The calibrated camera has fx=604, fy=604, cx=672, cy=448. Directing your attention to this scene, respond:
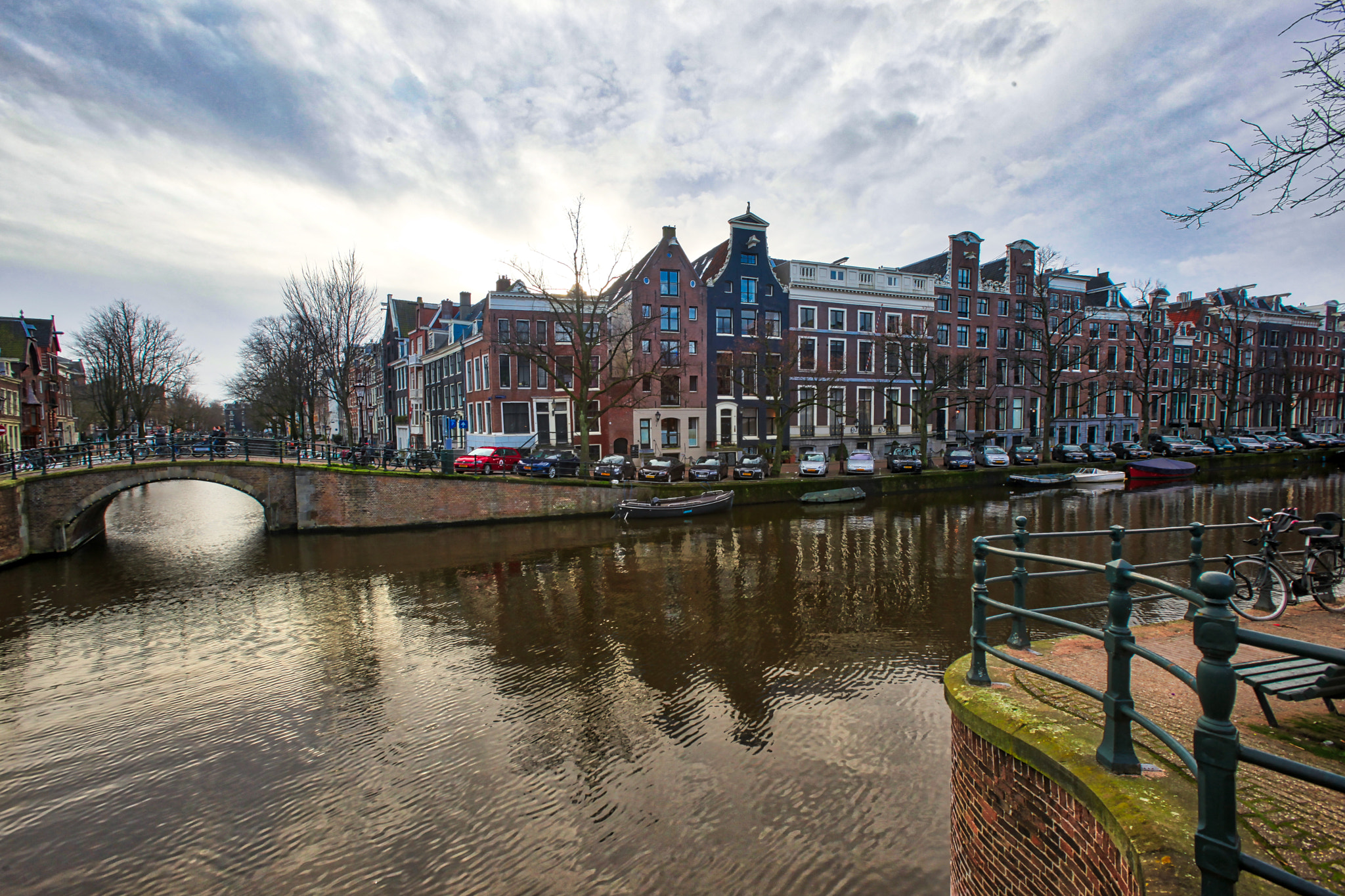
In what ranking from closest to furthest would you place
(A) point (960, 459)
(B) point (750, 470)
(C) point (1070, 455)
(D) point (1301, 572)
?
(D) point (1301, 572) < (B) point (750, 470) < (A) point (960, 459) < (C) point (1070, 455)

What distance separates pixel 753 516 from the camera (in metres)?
24.7

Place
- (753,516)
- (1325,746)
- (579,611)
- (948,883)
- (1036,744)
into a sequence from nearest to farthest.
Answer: (1036,744)
(1325,746)
(948,883)
(579,611)
(753,516)

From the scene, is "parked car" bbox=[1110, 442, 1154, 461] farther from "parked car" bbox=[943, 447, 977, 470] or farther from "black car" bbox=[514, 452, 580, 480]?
"black car" bbox=[514, 452, 580, 480]

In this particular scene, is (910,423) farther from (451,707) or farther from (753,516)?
(451,707)

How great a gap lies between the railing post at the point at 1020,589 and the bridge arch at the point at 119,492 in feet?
82.0

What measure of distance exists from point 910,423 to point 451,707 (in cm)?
4229

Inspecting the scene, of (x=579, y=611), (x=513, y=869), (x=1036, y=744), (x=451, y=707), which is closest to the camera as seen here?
(x=1036, y=744)

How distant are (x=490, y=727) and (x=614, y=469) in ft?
66.9

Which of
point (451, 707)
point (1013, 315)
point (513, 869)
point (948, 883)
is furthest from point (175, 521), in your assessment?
point (1013, 315)

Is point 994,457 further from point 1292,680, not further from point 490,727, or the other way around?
point 1292,680

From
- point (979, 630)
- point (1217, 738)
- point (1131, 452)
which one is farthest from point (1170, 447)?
point (1217, 738)

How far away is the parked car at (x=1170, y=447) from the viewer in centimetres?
4269

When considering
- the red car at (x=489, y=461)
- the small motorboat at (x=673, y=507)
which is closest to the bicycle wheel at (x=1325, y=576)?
the small motorboat at (x=673, y=507)

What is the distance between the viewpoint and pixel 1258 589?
7.69 metres
